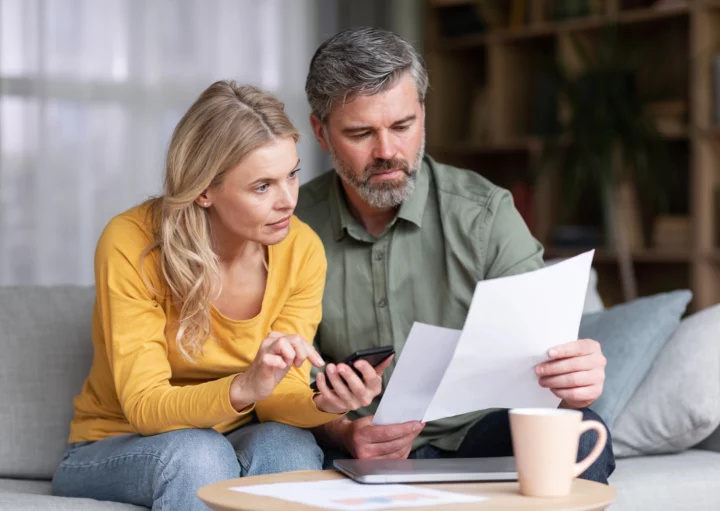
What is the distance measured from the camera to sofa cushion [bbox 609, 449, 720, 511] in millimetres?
1664

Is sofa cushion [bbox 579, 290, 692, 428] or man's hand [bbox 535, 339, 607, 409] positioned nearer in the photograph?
man's hand [bbox 535, 339, 607, 409]

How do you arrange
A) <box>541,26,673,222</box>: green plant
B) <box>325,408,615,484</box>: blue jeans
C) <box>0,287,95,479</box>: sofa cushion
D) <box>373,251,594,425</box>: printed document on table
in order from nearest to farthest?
<box>373,251,594,425</box>: printed document on table → <box>325,408,615,484</box>: blue jeans → <box>0,287,95,479</box>: sofa cushion → <box>541,26,673,222</box>: green plant

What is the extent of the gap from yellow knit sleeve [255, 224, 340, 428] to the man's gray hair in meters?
0.26

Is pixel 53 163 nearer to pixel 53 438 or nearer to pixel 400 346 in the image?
pixel 53 438

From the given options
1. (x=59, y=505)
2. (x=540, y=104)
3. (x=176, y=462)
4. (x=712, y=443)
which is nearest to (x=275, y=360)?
(x=176, y=462)

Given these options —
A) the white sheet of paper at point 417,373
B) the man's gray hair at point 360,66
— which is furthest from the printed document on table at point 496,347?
the man's gray hair at point 360,66

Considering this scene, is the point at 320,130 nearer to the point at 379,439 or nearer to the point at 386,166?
the point at 386,166

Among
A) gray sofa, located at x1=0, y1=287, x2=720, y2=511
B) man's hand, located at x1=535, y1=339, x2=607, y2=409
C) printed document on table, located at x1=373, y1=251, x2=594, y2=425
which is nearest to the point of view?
printed document on table, located at x1=373, y1=251, x2=594, y2=425

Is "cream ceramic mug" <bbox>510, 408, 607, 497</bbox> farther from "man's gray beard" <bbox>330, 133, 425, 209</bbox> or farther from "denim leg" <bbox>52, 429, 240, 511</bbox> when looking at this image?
"man's gray beard" <bbox>330, 133, 425, 209</bbox>

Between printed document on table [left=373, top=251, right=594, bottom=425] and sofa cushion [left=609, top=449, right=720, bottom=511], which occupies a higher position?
printed document on table [left=373, top=251, right=594, bottom=425]

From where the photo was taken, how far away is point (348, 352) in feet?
5.86

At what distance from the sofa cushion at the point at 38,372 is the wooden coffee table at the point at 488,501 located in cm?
81

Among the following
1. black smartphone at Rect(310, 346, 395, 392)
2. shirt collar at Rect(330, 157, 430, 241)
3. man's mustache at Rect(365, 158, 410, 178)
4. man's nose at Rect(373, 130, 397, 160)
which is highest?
man's nose at Rect(373, 130, 397, 160)

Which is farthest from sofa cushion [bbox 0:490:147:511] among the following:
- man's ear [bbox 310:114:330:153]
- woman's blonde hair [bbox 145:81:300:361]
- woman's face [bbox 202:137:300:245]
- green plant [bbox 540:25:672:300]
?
green plant [bbox 540:25:672:300]
